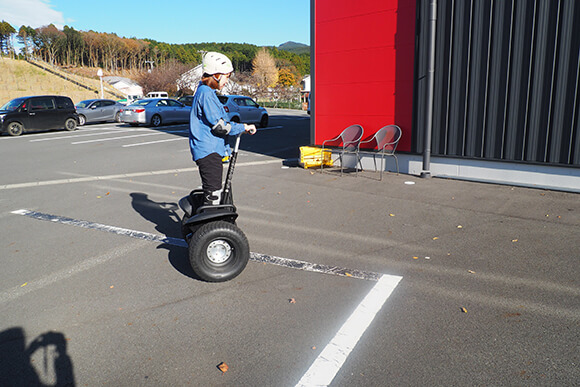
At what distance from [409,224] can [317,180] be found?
3.30 m

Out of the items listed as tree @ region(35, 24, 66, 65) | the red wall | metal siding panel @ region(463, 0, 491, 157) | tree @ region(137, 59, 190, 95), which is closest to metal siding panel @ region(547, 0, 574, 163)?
metal siding panel @ region(463, 0, 491, 157)

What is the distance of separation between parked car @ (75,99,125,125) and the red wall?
55.3 ft

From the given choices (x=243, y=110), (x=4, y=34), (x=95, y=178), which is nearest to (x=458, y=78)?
(x=95, y=178)

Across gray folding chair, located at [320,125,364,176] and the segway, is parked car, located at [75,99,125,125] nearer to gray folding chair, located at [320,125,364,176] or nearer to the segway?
gray folding chair, located at [320,125,364,176]

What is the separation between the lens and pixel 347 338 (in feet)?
9.75

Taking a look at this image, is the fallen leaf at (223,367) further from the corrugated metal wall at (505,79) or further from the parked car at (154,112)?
the parked car at (154,112)

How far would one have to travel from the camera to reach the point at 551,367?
2.58m

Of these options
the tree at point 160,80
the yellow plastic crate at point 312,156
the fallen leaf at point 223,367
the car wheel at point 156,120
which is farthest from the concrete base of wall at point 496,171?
the tree at point 160,80

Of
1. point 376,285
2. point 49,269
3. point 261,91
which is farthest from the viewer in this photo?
point 261,91

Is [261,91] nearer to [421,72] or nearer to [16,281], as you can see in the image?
[421,72]

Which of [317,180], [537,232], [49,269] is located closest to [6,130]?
[317,180]

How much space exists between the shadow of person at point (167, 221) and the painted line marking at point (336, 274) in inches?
6.1

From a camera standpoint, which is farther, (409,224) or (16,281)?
(409,224)

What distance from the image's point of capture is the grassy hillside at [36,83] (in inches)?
2188
